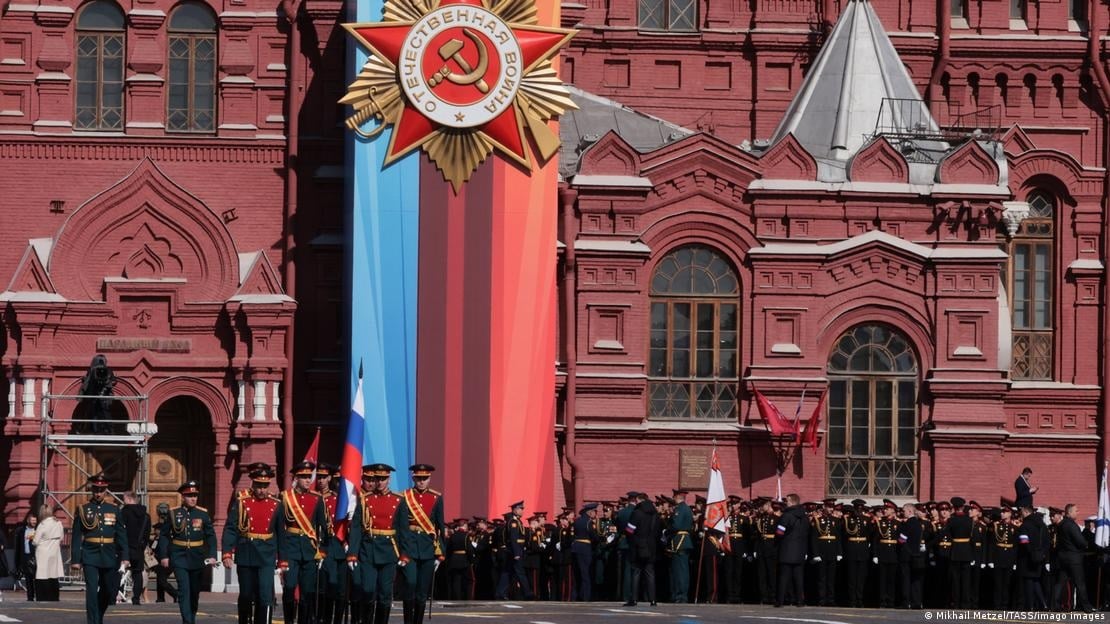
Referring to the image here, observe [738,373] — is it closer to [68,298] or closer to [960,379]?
[960,379]

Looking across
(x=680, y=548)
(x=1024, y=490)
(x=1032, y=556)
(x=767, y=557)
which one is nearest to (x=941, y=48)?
(x=1024, y=490)

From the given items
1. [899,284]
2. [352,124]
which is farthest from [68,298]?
[899,284]

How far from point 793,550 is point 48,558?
29.6 feet

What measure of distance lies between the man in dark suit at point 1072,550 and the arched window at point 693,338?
293 inches

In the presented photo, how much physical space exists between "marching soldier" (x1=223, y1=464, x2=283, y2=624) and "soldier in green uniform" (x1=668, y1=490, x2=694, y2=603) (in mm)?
8125

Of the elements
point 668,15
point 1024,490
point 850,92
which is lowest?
point 1024,490

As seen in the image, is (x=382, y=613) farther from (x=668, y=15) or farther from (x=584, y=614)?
(x=668, y=15)

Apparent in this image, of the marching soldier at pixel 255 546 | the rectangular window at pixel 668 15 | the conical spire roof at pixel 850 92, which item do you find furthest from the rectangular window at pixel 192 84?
the marching soldier at pixel 255 546

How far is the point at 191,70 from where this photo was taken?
1470 inches

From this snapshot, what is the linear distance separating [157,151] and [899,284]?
36.3 feet

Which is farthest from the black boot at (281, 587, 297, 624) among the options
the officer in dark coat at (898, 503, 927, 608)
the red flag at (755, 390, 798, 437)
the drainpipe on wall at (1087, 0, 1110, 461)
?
the drainpipe on wall at (1087, 0, 1110, 461)

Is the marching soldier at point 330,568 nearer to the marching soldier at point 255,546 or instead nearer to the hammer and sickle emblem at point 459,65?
the marching soldier at point 255,546

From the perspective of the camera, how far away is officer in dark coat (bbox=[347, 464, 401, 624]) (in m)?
23.3

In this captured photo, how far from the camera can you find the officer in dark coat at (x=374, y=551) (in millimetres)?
23328
